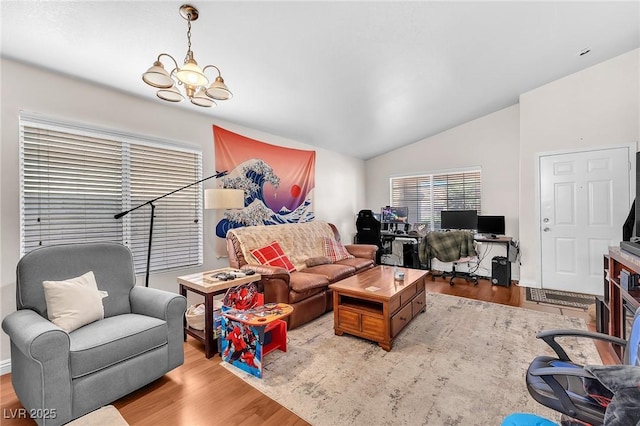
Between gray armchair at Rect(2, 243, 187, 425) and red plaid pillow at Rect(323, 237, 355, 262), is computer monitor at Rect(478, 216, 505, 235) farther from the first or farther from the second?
gray armchair at Rect(2, 243, 187, 425)

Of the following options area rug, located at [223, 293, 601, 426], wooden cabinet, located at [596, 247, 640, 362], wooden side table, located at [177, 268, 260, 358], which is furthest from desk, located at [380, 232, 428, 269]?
wooden side table, located at [177, 268, 260, 358]

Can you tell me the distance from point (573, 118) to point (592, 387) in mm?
4297

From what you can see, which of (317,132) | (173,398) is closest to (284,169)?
(317,132)

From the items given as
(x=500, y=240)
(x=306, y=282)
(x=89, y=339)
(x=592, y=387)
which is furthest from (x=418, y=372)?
(x=500, y=240)

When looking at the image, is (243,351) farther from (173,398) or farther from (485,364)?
(485,364)

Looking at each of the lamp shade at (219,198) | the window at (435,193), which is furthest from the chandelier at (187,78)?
the window at (435,193)

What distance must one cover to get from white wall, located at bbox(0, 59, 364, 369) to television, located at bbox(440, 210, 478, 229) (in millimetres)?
3220

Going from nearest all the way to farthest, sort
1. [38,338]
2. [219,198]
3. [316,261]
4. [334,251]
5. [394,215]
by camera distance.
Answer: [38,338], [219,198], [316,261], [334,251], [394,215]

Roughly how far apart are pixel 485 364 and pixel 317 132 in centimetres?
360

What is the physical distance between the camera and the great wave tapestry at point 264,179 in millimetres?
3572

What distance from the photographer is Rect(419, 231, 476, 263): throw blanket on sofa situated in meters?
4.32

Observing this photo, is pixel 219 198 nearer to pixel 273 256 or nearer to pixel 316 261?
pixel 273 256

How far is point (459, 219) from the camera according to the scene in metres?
4.82

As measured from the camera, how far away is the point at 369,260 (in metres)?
4.18
